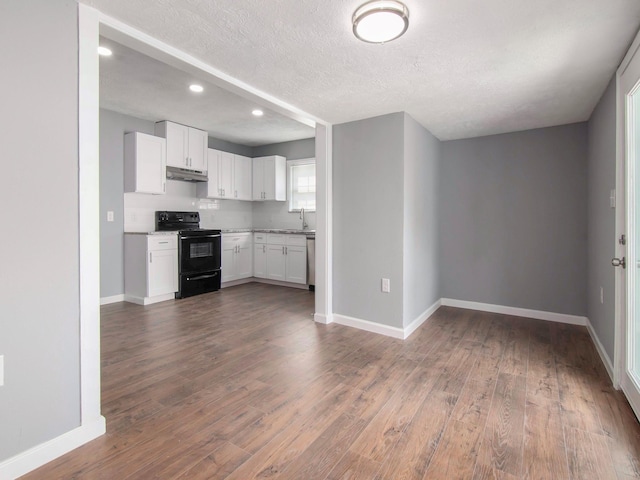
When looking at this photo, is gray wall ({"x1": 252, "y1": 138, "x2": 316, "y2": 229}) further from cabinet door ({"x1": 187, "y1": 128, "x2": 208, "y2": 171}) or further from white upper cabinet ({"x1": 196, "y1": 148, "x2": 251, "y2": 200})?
cabinet door ({"x1": 187, "y1": 128, "x2": 208, "y2": 171})

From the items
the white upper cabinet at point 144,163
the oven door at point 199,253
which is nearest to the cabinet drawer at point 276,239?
the oven door at point 199,253

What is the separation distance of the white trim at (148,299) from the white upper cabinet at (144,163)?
1.40m

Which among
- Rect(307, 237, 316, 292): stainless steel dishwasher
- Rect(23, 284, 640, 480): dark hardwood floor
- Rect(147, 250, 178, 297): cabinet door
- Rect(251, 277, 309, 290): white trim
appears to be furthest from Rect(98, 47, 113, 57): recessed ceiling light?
Rect(251, 277, 309, 290): white trim

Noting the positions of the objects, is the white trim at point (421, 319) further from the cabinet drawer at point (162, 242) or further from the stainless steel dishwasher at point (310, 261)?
the cabinet drawer at point (162, 242)

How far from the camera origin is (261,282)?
5973mm

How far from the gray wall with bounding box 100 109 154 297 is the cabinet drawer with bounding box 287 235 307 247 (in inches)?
92.7

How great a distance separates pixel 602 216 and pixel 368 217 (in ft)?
6.27

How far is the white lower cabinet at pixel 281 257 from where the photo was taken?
5.42 meters

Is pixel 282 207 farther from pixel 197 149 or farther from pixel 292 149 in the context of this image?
pixel 197 149

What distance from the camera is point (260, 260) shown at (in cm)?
591

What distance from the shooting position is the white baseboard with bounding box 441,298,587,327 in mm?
3709

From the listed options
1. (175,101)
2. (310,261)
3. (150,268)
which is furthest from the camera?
(310,261)

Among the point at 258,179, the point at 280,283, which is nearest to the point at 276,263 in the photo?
the point at 280,283

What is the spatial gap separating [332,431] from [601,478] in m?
1.20
